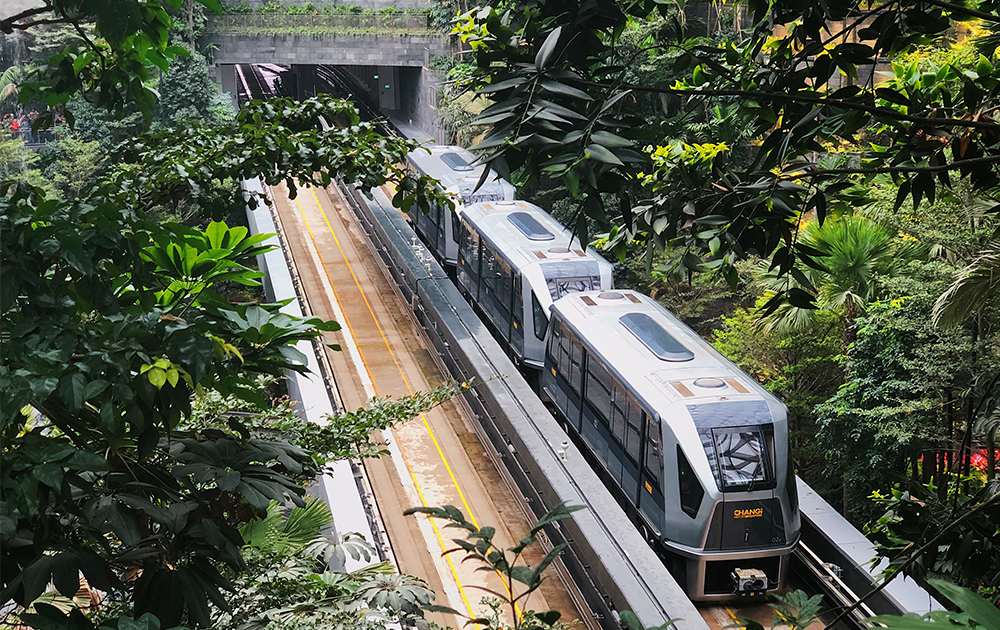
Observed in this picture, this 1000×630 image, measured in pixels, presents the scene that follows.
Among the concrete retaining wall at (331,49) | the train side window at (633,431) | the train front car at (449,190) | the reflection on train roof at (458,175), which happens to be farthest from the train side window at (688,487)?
the concrete retaining wall at (331,49)

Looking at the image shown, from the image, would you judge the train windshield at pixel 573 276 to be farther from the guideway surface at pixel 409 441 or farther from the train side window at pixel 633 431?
the train side window at pixel 633 431

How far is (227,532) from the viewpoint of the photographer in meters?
2.64

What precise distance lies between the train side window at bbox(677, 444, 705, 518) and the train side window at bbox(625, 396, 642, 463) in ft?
2.79

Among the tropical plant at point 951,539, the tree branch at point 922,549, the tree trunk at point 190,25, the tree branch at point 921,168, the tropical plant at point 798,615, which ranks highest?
the tree trunk at point 190,25

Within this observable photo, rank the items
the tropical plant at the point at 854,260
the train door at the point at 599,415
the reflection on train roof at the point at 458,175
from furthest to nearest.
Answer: the reflection on train roof at the point at 458,175, the tropical plant at the point at 854,260, the train door at the point at 599,415

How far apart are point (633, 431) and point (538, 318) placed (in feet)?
13.5

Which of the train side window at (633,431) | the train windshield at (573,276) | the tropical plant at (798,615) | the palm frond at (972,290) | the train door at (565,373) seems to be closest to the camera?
the tropical plant at (798,615)

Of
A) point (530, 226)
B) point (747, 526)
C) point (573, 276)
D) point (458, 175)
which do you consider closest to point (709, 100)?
point (747, 526)

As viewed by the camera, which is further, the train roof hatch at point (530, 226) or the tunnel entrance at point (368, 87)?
the tunnel entrance at point (368, 87)

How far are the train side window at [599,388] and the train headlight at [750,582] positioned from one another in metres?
2.69

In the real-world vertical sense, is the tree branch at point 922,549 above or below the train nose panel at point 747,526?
above

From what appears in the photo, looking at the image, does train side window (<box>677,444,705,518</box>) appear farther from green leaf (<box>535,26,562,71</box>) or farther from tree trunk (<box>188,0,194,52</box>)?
tree trunk (<box>188,0,194,52</box>)

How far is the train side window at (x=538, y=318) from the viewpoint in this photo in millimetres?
14617

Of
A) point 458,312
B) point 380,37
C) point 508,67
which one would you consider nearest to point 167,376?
point 508,67
